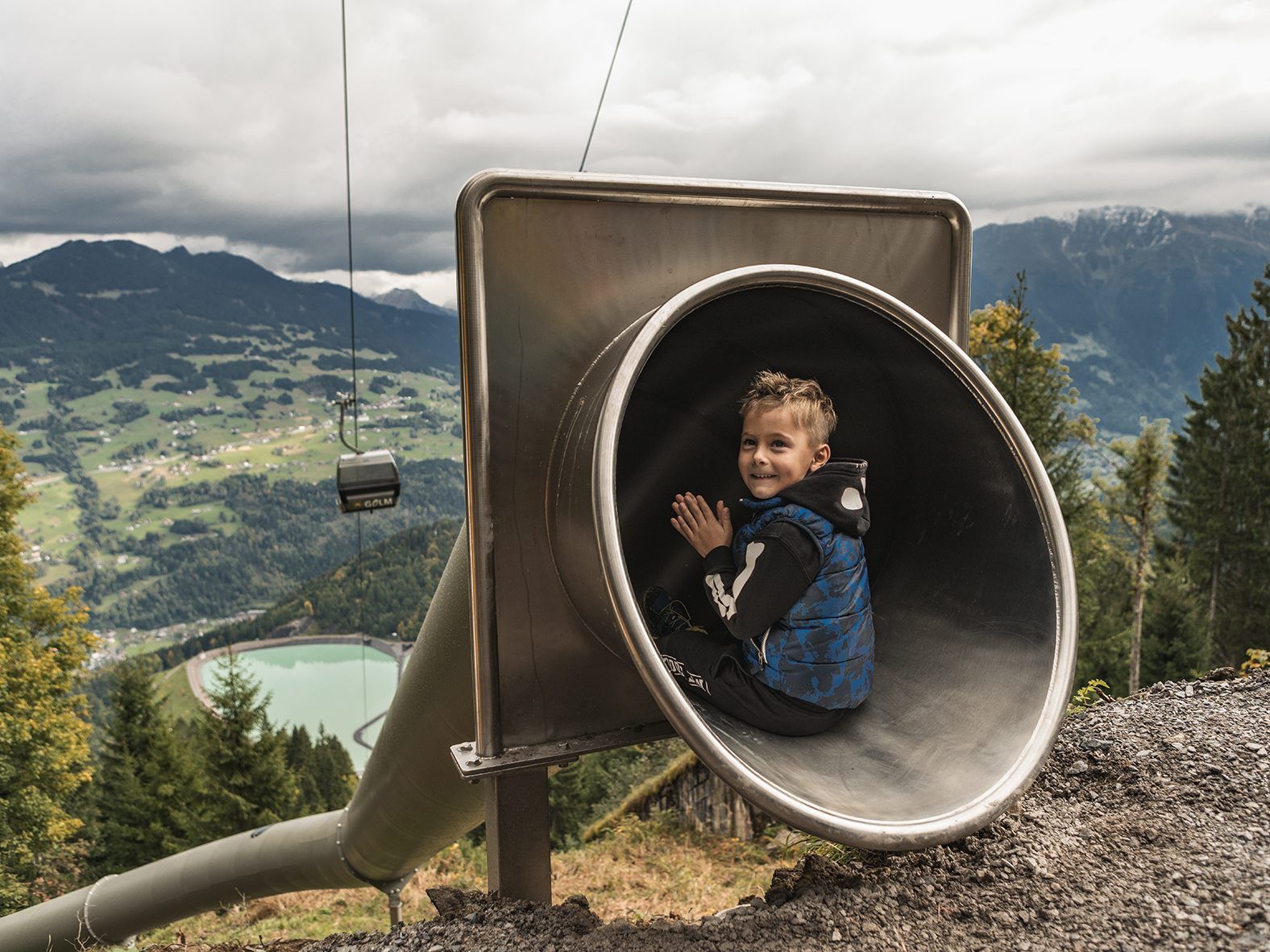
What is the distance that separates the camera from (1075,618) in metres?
1.89

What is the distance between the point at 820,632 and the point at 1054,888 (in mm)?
712

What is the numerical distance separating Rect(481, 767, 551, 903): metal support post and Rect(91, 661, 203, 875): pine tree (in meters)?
20.5

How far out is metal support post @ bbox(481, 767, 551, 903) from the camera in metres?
2.34

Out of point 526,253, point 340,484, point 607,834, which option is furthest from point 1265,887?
point 340,484

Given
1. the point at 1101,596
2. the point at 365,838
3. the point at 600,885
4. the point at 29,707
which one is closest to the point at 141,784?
the point at 29,707

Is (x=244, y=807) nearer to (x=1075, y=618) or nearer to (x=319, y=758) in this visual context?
(x=319, y=758)

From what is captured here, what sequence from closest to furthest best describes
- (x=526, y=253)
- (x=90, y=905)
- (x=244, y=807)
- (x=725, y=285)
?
(x=725, y=285) → (x=526, y=253) → (x=90, y=905) → (x=244, y=807)

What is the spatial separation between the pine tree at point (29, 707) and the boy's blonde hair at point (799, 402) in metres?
16.4

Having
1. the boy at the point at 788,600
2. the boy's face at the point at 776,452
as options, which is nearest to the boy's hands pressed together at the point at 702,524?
the boy at the point at 788,600

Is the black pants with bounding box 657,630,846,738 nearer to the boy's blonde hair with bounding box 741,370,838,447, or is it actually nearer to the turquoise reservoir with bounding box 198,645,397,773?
the boy's blonde hair with bounding box 741,370,838,447

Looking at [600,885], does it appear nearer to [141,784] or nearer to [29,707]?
[29,707]

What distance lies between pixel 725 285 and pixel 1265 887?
5.09 ft

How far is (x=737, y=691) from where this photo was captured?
206cm

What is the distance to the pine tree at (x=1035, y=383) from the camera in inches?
865
